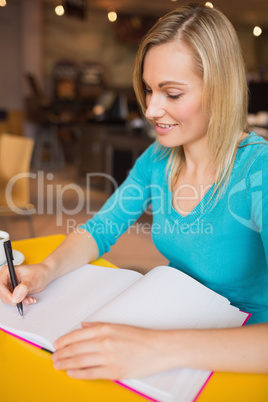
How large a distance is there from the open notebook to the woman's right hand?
19 millimetres

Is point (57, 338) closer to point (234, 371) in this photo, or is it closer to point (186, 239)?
point (234, 371)

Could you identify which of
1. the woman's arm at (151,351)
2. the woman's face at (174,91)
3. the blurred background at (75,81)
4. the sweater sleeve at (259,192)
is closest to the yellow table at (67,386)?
the woman's arm at (151,351)

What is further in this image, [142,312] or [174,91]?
[174,91]

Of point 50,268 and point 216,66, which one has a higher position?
point 216,66

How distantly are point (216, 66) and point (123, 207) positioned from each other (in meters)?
0.50

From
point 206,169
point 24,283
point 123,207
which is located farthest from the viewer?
point 123,207

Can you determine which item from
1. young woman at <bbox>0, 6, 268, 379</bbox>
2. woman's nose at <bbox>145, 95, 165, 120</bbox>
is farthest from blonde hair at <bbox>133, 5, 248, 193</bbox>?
woman's nose at <bbox>145, 95, 165, 120</bbox>

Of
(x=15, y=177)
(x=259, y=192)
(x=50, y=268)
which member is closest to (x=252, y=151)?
(x=259, y=192)

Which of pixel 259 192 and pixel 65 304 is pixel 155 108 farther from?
pixel 65 304

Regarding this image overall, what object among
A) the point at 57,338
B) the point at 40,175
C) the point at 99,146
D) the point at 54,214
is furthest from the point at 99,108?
the point at 57,338

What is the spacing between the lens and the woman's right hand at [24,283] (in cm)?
76

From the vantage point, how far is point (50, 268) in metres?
0.90

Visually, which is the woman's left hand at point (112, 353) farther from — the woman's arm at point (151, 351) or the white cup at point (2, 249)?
the white cup at point (2, 249)

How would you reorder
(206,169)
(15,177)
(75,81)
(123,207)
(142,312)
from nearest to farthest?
(142,312), (206,169), (123,207), (15,177), (75,81)
